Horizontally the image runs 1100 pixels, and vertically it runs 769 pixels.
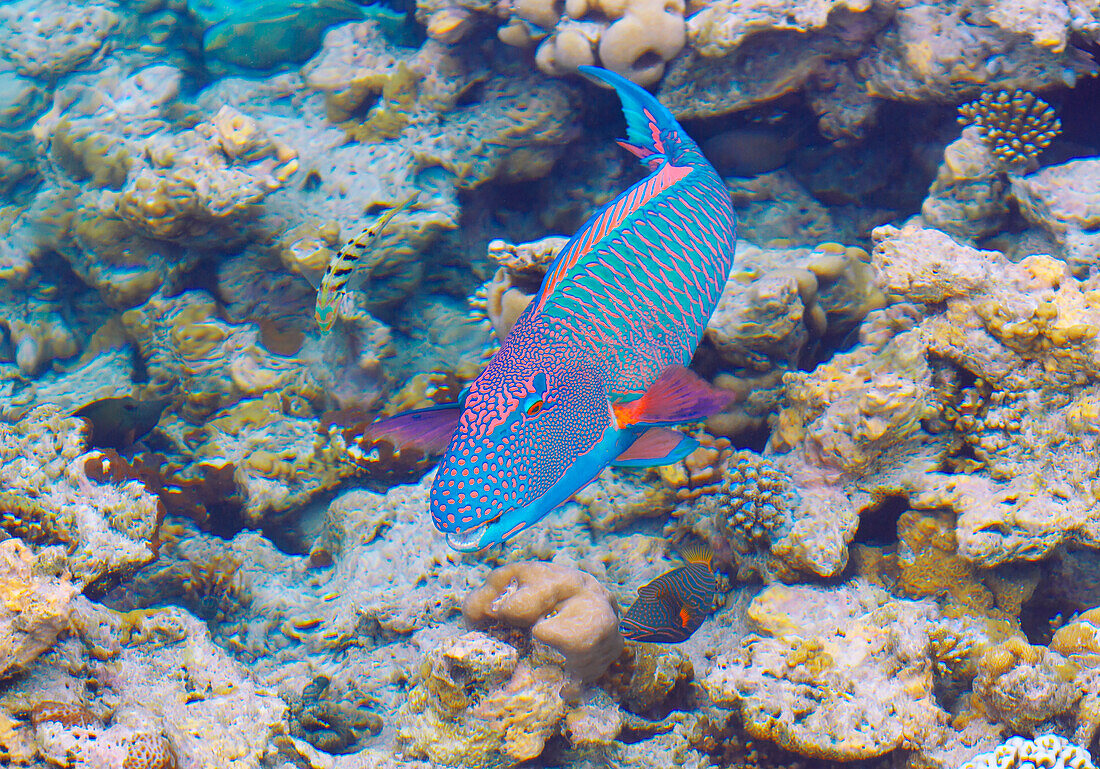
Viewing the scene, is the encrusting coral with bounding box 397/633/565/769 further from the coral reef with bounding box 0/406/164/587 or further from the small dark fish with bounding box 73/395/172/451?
the small dark fish with bounding box 73/395/172/451

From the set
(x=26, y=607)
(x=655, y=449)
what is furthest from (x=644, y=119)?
(x=26, y=607)

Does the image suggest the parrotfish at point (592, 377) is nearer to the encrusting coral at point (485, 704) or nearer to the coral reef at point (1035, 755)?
the encrusting coral at point (485, 704)

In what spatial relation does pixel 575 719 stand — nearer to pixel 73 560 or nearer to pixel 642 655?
pixel 642 655

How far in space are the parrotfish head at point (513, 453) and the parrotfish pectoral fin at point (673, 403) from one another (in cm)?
8

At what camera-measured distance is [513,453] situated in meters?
1.54

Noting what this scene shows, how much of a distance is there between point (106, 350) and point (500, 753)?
5392 millimetres

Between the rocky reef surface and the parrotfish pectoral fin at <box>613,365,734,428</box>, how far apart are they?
798 millimetres

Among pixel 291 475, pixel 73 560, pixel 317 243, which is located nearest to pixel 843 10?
pixel 317 243

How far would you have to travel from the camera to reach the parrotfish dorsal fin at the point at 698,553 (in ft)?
10.4

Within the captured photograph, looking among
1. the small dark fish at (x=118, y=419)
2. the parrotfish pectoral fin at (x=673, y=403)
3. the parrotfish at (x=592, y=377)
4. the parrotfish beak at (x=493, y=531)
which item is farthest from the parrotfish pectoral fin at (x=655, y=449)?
the small dark fish at (x=118, y=419)

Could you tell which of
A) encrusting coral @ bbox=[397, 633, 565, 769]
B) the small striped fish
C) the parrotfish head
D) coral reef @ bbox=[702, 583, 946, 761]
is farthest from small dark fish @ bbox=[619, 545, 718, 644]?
the small striped fish

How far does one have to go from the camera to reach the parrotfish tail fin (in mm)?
2773

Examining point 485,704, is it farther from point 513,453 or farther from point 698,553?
point 698,553

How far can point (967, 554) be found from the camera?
2510mm
